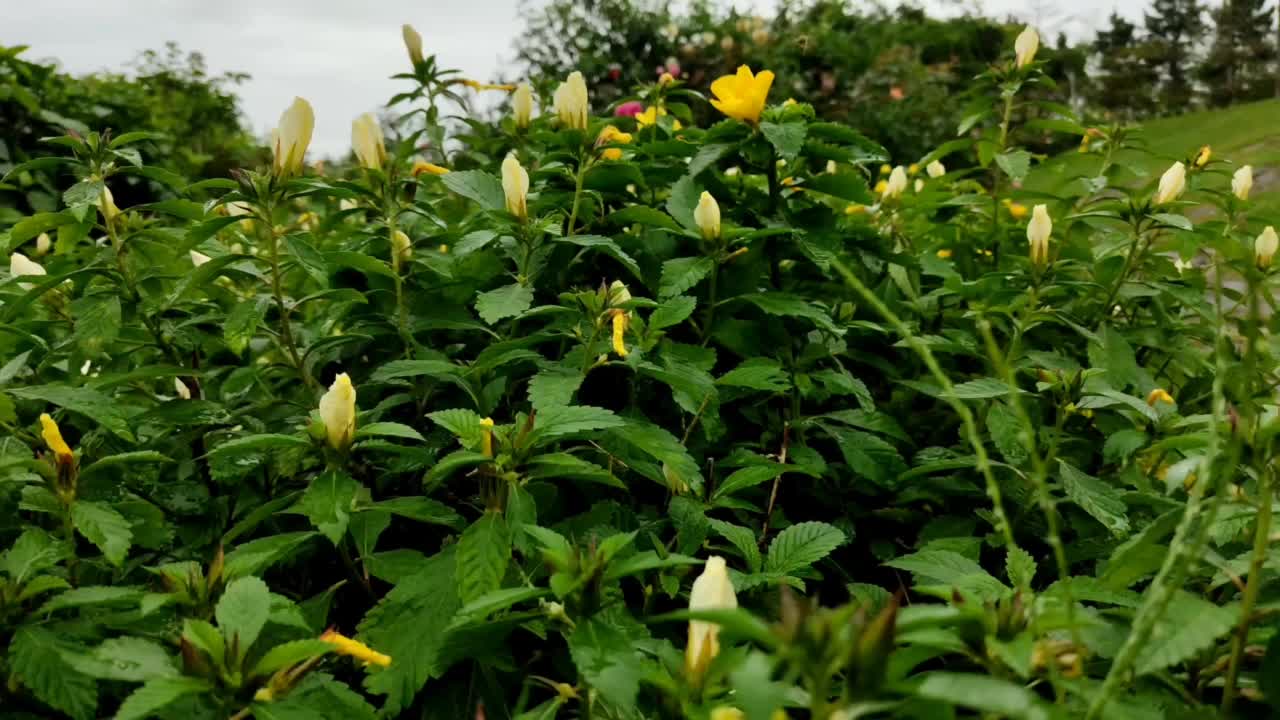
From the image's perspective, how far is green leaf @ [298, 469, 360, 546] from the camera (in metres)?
0.97

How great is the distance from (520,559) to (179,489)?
1.98 ft

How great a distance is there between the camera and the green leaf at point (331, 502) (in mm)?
967

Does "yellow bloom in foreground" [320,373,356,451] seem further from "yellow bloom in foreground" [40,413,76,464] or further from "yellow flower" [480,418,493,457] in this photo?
"yellow bloom in foreground" [40,413,76,464]

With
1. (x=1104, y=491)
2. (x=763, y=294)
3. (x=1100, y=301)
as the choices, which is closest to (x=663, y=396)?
(x=763, y=294)

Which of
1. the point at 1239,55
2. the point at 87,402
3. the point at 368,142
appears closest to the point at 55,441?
the point at 87,402

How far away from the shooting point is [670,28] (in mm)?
7707

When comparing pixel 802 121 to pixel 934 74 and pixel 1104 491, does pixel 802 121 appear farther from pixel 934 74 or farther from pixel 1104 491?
pixel 934 74

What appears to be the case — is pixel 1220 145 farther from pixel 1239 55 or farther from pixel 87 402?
pixel 1239 55

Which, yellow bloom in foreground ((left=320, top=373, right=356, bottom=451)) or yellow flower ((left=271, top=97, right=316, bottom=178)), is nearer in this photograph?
yellow bloom in foreground ((left=320, top=373, right=356, bottom=451))

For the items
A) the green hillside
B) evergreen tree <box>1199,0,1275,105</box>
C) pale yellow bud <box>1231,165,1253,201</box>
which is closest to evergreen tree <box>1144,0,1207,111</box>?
evergreen tree <box>1199,0,1275,105</box>

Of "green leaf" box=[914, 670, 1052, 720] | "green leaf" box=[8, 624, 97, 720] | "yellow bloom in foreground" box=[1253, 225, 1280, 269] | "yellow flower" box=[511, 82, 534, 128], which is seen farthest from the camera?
"yellow flower" box=[511, 82, 534, 128]

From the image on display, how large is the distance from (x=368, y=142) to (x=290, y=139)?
213 mm

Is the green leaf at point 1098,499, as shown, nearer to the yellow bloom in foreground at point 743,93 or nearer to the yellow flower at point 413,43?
the yellow bloom in foreground at point 743,93

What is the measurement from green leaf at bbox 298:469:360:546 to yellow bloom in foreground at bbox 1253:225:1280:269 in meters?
1.68
